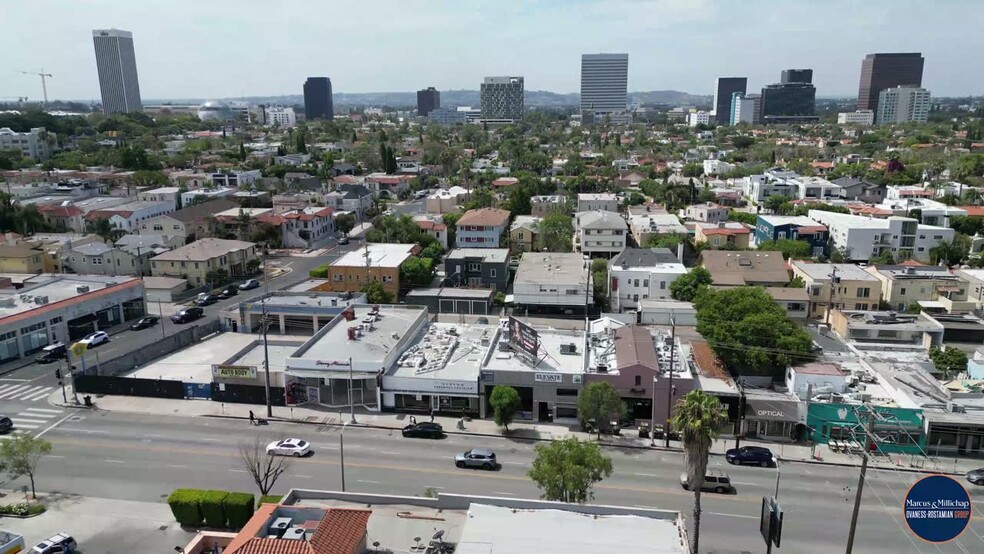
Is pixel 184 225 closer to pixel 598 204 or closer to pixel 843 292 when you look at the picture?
pixel 598 204

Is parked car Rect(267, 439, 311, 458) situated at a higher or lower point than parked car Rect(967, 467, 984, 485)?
higher

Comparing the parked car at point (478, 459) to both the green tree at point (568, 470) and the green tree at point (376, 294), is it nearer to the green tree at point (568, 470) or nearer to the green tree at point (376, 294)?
the green tree at point (568, 470)

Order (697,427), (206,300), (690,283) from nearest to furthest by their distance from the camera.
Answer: (697,427) < (690,283) < (206,300)

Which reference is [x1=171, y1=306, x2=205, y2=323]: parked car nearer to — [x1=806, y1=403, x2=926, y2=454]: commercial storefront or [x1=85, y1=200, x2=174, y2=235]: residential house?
[x1=85, y1=200, x2=174, y2=235]: residential house

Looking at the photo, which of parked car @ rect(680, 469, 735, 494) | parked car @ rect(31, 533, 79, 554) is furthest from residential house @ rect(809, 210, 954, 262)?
parked car @ rect(31, 533, 79, 554)

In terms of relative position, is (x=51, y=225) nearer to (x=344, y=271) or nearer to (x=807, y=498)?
(x=344, y=271)

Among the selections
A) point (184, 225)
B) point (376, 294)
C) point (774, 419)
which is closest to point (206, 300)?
point (376, 294)
